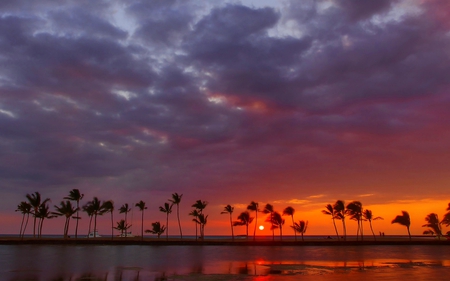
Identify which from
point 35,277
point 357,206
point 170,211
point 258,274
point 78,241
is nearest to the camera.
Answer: point 35,277

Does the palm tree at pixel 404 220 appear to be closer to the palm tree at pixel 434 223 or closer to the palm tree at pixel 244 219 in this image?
the palm tree at pixel 434 223

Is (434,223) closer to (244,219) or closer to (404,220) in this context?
(404,220)

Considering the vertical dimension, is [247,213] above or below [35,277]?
above

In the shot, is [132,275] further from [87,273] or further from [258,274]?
[258,274]

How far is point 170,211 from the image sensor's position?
125m

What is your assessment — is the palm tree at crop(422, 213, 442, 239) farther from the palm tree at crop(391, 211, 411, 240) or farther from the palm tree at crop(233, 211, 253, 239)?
the palm tree at crop(233, 211, 253, 239)

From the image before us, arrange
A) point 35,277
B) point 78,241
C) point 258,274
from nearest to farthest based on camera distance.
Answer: point 35,277 < point 258,274 < point 78,241

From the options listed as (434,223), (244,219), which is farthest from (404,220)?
(244,219)

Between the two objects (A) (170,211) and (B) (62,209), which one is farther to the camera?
(A) (170,211)

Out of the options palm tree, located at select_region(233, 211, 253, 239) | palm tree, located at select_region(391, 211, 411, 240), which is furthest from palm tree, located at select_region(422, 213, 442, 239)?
palm tree, located at select_region(233, 211, 253, 239)

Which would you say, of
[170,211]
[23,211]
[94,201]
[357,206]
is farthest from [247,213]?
[23,211]

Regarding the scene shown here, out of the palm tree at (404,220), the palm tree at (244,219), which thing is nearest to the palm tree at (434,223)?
the palm tree at (404,220)

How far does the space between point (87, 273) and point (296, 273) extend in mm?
18794

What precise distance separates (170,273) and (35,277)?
11184 millimetres
